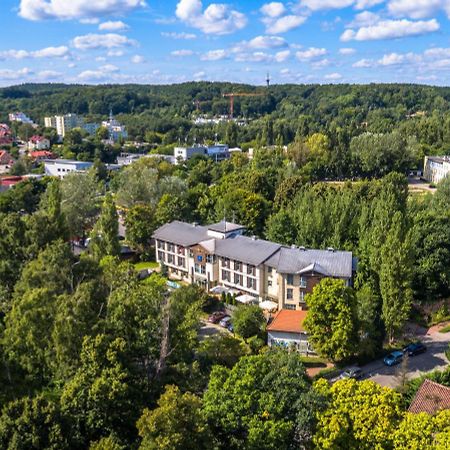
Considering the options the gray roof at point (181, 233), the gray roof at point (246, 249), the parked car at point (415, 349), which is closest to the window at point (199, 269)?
the gray roof at point (181, 233)

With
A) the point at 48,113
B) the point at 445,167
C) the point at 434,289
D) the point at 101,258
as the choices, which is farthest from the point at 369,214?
the point at 48,113

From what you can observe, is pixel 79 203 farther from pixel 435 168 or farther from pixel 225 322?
pixel 435 168

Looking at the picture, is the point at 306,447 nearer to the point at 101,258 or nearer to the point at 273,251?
the point at 273,251

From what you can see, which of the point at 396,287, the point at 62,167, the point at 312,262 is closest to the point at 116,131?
the point at 62,167

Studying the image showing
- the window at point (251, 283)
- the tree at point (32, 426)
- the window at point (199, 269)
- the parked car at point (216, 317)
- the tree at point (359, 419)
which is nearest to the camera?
the tree at point (32, 426)

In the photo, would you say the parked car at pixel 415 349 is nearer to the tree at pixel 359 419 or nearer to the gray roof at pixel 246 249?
the gray roof at pixel 246 249

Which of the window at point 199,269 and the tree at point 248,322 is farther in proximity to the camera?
the window at point 199,269
